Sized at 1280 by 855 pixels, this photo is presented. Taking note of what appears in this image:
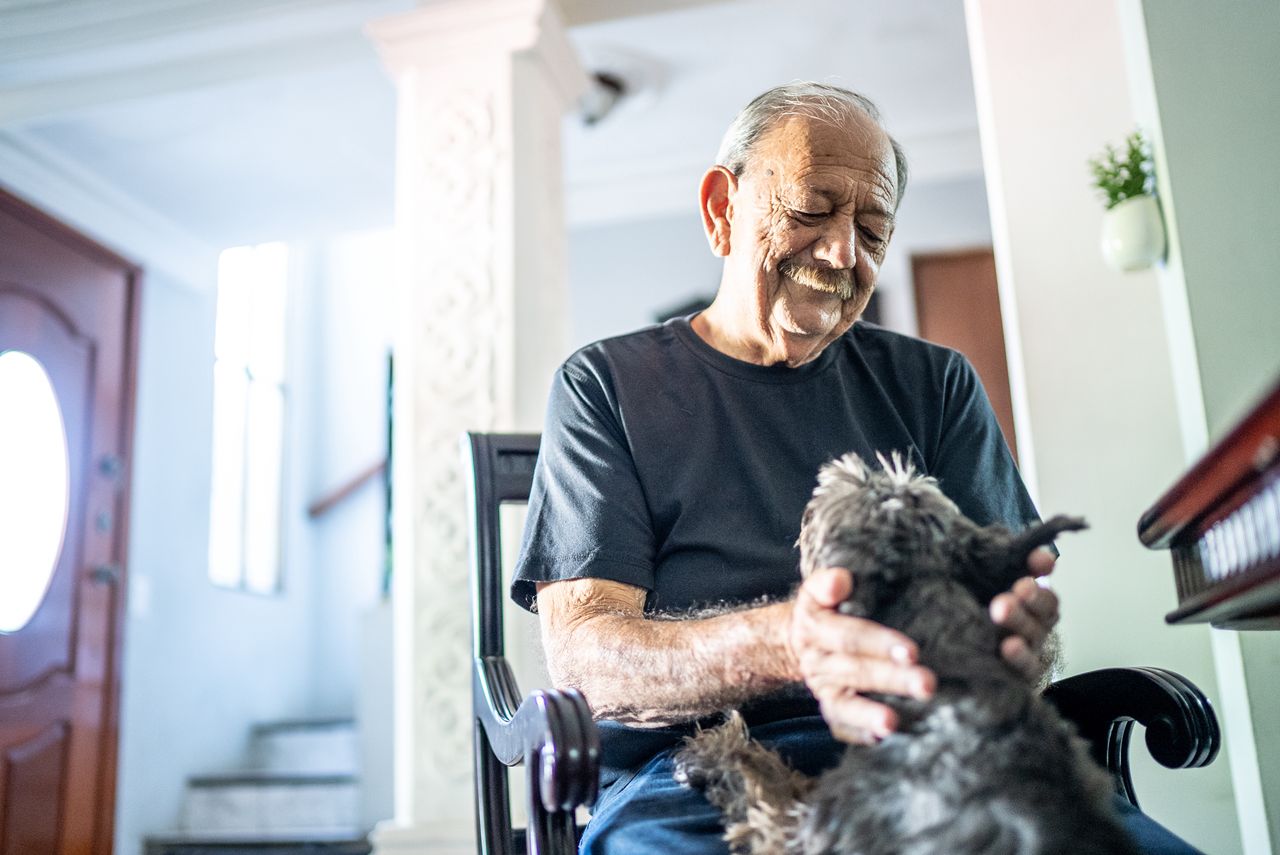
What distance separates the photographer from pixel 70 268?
14.5 feet

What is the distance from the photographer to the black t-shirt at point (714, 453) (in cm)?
126

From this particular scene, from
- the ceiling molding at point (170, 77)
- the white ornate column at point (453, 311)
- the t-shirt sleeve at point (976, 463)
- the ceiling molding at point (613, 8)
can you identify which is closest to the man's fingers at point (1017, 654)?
the t-shirt sleeve at point (976, 463)

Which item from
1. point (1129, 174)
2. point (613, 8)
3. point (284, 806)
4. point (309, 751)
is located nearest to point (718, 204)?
point (1129, 174)

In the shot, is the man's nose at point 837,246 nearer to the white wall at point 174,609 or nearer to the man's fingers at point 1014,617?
the man's fingers at point 1014,617

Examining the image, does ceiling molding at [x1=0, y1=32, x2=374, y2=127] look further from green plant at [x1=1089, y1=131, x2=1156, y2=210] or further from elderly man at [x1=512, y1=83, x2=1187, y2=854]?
elderly man at [x1=512, y1=83, x2=1187, y2=854]

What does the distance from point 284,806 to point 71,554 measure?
1.65 metres

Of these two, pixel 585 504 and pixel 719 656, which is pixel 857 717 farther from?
pixel 585 504

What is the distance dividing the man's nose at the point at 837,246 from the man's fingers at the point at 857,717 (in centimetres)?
68

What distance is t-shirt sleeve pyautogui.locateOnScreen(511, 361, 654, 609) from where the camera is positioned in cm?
123

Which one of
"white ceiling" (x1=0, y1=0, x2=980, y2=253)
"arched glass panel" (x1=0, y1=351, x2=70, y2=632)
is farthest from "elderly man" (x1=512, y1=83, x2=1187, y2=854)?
"arched glass panel" (x1=0, y1=351, x2=70, y2=632)

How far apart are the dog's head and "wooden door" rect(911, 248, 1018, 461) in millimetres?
4617

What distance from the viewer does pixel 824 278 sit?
141cm

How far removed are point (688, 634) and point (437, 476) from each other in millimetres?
2102

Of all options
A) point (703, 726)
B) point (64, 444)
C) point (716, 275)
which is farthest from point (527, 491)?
point (716, 275)
